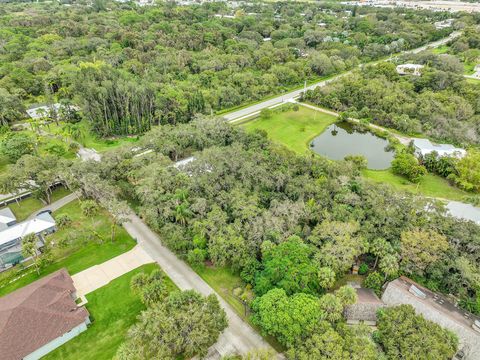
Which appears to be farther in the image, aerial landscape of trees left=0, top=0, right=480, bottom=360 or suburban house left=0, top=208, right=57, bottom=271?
suburban house left=0, top=208, right=57, bottom=271

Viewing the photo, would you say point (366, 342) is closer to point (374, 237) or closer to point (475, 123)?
point (374, 237)

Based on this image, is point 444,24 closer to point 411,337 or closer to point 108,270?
point 411,337

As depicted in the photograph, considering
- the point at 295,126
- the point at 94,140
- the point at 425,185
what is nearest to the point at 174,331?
the point at 425,185

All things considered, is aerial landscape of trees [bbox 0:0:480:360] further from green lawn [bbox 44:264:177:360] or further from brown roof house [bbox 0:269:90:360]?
brown roof house [bbox 0:269:90:360]

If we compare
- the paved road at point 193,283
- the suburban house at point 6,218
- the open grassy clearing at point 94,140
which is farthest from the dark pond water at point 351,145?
the suburban house at point 6,218

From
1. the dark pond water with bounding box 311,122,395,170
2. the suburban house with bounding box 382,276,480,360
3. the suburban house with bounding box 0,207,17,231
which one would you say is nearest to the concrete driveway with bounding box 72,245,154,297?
the suburban house with bounding box 0,207,17,231

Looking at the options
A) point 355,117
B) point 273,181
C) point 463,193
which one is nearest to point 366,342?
point 273,181

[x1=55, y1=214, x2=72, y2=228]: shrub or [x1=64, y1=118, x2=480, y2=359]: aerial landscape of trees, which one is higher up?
[x1=64, y1=118, x2=480, y2=359]: aerial landscape of trees
